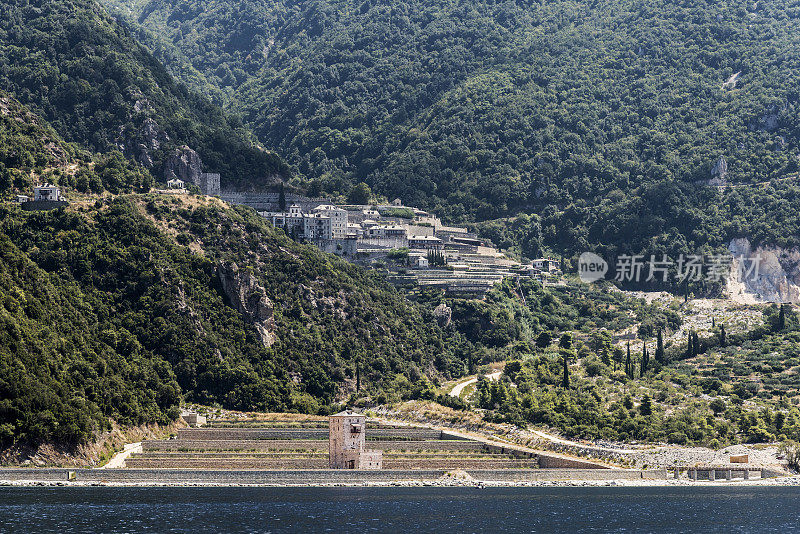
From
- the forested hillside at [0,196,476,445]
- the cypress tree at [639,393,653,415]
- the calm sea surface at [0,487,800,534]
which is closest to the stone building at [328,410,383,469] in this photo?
the calm sea surface at [0,487,800,534]

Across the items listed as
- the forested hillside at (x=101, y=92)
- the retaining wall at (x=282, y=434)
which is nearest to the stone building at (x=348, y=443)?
the retaining wall at (x=282, y=434)

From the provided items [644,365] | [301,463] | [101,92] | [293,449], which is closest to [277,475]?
[301,463]

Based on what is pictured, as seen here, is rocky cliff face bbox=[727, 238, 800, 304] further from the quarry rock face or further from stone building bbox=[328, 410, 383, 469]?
stone building bbox=[328, 410, 383, 469]

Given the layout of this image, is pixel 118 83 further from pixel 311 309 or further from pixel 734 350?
pixel 734 350

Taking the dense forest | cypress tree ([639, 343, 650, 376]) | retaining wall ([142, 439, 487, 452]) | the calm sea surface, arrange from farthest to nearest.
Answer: cypress tree ([639, 343, 650, 376]), the dense forest, retaining wall ([142, 439, 487, 452]), the calm sea surface

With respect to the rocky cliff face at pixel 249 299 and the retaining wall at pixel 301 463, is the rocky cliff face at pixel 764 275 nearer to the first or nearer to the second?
the rocky cliff face at pixel 249 299
